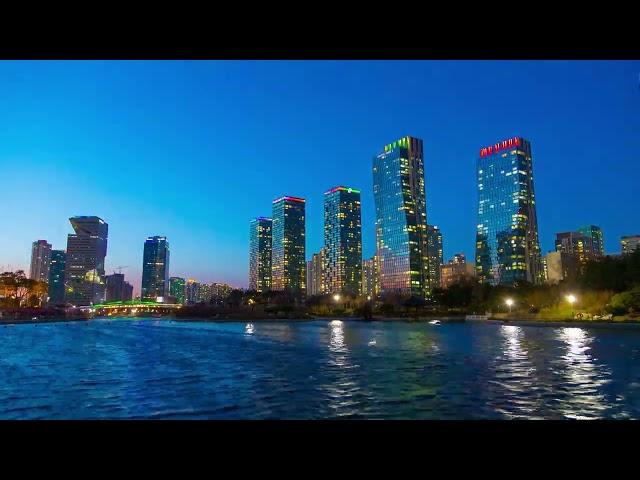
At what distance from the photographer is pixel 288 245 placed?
12275 centimetres

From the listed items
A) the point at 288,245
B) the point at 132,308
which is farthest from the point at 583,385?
the point at 288,245

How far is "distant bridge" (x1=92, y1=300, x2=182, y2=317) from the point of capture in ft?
274

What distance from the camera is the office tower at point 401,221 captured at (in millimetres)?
93250

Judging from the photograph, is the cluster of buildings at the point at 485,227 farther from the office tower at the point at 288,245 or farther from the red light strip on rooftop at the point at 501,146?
the office tower at the point at 288,245

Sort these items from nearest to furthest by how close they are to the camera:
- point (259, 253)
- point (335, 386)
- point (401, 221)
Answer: point (335, 386) → point (401, 221) → point (259, 253)

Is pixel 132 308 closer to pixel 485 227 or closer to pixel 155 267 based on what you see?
A: pixel 155 267

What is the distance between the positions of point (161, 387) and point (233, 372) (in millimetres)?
2254

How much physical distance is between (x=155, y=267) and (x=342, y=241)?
50.8m

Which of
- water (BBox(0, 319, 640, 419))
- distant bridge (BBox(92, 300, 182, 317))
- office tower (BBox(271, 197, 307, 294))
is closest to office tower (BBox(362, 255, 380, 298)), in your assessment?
office tower (BBox(271, 197, 307, 294))

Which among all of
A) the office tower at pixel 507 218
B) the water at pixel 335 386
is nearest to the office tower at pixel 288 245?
the office tower at pixel 507 218

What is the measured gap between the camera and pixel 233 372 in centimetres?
1011

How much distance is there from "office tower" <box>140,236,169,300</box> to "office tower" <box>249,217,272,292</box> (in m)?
23.9

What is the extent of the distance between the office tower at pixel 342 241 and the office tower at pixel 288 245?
6607mm
